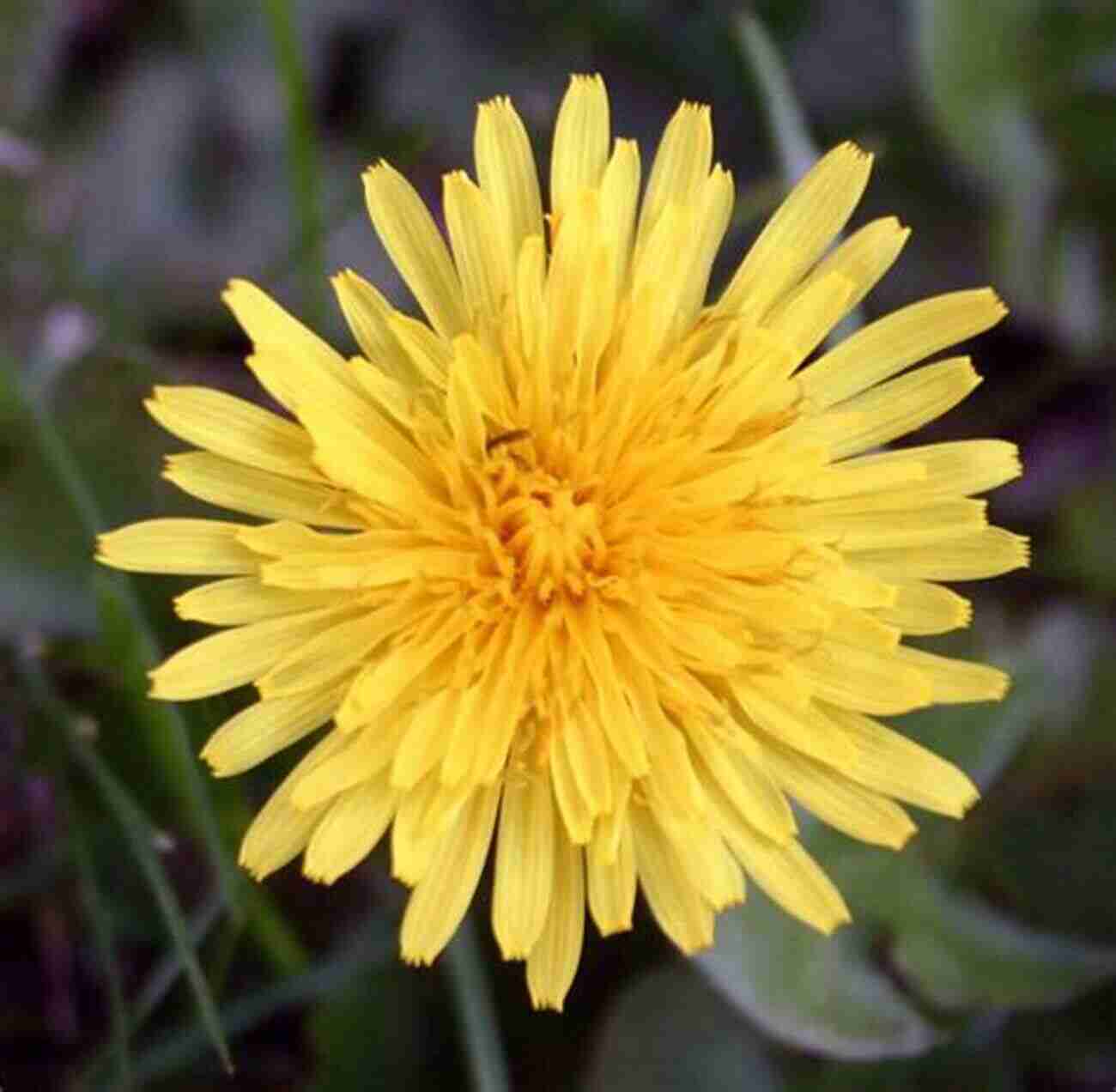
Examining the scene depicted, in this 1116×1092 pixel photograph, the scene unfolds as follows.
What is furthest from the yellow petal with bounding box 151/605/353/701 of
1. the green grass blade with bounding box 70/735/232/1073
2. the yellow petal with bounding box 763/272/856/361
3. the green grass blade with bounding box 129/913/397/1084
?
the green grass blade with bounding box 129/913/397/1084

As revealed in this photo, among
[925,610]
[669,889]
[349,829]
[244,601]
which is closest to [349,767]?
[349,829]

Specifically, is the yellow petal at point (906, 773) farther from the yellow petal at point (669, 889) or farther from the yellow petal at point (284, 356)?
the yellow petal at point (284, 356)

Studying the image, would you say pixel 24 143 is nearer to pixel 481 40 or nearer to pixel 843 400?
pixel 481 40

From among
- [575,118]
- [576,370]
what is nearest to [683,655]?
[576,370]

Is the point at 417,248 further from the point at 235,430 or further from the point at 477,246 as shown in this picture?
the point at 235,430

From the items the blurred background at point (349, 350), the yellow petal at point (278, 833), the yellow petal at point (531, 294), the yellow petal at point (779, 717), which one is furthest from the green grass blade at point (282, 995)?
the yellow petal at point (531, 294)

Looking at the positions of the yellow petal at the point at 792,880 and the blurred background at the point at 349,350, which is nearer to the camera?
the yellow petal at the point at 792,880

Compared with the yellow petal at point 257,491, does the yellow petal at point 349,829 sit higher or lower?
lower

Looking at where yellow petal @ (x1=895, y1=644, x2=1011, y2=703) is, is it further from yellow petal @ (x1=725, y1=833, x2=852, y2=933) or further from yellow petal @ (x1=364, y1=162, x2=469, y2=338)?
yellow petal @ (x1=364, y1=162, x2=469, y2=338)
